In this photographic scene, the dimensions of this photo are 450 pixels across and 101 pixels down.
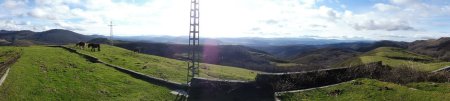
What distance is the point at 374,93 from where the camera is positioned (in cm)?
2927

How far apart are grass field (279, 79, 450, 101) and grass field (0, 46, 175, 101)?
13.7m

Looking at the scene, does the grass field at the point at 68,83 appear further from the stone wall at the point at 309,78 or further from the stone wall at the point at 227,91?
the stone wall at the point at 309,78

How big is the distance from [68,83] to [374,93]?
82.0ft

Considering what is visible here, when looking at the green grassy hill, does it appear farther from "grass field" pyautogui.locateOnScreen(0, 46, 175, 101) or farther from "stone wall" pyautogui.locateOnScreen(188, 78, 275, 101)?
"grass field" pyautogui.locateOnScreen(0, 46, 175, 101)

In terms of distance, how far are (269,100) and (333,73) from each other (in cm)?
795

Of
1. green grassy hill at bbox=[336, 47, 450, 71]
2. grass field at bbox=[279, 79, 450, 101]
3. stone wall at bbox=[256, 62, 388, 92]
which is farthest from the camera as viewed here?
green grassy hill at bbox=[336, 47, 450, 71]

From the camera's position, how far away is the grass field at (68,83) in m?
29.5

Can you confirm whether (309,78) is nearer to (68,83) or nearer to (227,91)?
(227,91)

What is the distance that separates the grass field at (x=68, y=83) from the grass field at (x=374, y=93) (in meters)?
13.7

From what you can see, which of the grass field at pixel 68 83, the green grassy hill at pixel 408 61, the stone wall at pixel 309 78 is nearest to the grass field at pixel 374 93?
the stone wall at pixel 309 78

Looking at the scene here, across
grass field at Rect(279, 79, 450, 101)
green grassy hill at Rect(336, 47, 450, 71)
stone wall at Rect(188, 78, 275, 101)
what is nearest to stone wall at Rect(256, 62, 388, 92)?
stone wall at Rect(188, 78, 275, 101)

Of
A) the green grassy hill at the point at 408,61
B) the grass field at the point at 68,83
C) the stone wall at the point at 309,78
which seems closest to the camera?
the grass field at the point at 68,83

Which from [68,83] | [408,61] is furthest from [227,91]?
[408,61]

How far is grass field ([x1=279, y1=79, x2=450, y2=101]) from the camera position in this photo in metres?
27.1
